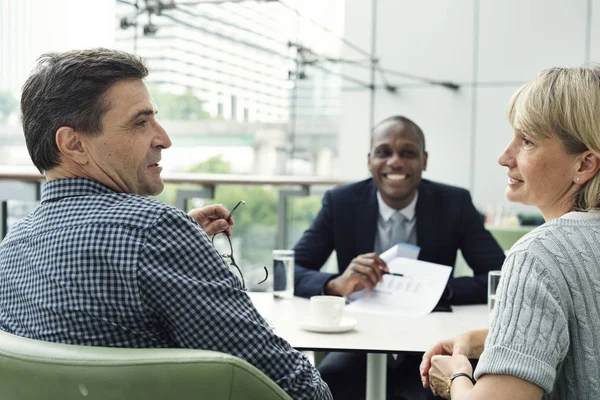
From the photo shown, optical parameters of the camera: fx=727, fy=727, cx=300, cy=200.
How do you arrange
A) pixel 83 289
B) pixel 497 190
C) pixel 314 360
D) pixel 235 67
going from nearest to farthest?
pixel 83 289 → pixel 314 360 → pixel 235 67 → pixel 497 190

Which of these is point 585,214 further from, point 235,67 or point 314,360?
point 235,67

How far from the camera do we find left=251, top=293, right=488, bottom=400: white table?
5.52 feet

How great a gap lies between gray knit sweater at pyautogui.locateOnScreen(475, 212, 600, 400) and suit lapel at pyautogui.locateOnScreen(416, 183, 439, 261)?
136cm

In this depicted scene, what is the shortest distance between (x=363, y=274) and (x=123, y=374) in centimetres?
130

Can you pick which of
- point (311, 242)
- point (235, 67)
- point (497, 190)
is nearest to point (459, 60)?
point (497, 190)

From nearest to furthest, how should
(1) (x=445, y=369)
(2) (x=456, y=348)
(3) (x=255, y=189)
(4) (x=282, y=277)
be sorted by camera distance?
(1) (x=445, y=369) → (2) (x=456, y=348) → (4) (x=282, y=277) → (3) (x=255, y=189)

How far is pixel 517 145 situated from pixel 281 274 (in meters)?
1.07

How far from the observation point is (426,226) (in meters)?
2.63

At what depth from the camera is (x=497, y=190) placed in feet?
27.9

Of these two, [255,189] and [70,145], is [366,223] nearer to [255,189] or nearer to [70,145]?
[70,145]

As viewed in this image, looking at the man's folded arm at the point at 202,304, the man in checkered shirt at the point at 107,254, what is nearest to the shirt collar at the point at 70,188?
the man in checkered shirt at the point at 107,254

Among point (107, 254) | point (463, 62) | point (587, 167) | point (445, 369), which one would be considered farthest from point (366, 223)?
point (463, 62)

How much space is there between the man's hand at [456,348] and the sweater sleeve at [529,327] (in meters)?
0.30

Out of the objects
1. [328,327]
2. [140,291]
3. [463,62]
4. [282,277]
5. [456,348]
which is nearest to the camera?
[140,291]
